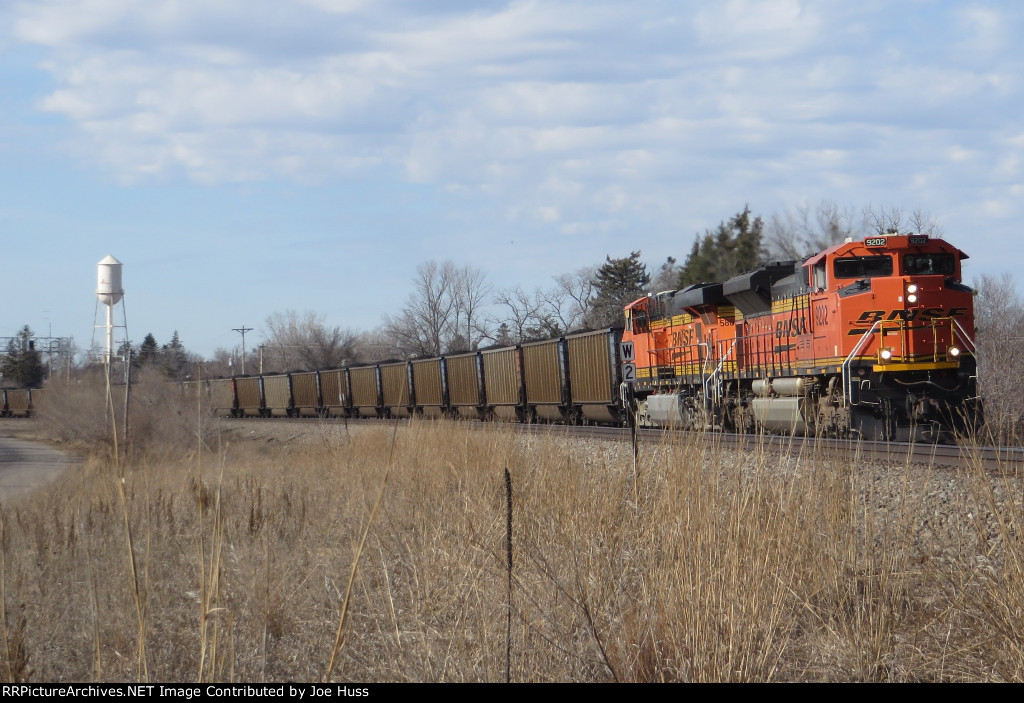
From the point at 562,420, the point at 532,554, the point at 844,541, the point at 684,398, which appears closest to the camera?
the point at 844,541

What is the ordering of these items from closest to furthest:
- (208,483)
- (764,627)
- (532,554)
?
(764,627)
(532,554)
(208,483)

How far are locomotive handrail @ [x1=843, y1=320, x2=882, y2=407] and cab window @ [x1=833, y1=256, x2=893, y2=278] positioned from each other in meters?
0.83

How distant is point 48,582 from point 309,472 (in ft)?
16.7

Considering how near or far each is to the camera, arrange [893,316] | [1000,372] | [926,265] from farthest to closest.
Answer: [1000,372] → [926,265] → [893,316]

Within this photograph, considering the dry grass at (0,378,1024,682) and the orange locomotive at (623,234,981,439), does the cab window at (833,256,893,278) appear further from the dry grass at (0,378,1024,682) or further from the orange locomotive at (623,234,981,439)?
the dry grass at (0,378,1024,682)

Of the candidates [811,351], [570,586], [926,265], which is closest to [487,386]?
[811,351]

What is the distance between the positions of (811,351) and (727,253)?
44.3 metres

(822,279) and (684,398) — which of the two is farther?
(684,398)

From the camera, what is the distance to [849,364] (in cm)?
1288

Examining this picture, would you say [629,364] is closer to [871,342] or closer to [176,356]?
[871,342]

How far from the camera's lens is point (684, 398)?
17.5 m

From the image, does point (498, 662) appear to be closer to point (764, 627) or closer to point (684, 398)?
point (764, 627)

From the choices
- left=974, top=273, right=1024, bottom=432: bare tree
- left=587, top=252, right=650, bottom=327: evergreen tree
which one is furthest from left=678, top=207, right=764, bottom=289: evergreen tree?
left=974, top=273, right=1024, bottom=432: bare tree

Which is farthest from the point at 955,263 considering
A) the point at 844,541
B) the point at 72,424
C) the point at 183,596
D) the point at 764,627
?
the point at 72,424
